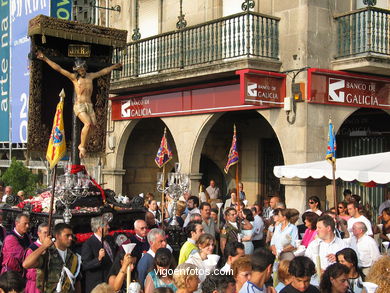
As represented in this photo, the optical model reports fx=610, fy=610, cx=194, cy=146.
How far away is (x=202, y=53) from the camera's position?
1541cm

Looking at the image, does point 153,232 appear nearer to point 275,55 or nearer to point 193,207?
point 193,207

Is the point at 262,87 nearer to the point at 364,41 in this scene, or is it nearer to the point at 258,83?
the point at 258,83

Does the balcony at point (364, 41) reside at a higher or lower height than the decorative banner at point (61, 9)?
lower

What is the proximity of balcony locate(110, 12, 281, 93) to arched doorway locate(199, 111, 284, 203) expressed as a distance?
2.46m

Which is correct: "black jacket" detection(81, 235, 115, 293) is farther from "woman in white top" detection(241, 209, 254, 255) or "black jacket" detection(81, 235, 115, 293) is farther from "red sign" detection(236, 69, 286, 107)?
"red sign" detection(236, 69, 286, 107)

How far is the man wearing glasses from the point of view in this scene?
9.46m

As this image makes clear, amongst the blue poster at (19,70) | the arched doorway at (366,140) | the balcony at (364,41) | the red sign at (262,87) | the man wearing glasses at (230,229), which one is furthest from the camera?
the blue poster at (19,70)

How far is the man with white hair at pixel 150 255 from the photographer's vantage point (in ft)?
21.4

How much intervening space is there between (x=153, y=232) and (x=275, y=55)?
827 centimetres

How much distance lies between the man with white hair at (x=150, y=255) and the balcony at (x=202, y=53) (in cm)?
699

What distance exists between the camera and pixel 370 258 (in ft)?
26.5

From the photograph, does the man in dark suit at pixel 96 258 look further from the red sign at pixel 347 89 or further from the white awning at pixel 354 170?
the red sign at pixel 347 89

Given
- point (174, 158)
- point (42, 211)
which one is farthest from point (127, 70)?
point (42, 211)

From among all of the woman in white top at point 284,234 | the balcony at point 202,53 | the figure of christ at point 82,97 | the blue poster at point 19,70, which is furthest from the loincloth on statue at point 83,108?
the blue poster at point 19,70
